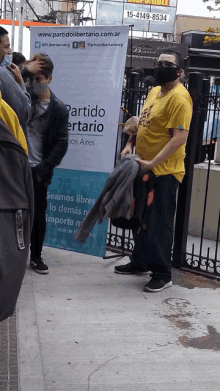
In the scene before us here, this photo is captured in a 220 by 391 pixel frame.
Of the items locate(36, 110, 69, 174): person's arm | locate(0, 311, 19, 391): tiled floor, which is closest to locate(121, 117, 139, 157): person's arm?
locate(36, 110, 69, 174): person's arm

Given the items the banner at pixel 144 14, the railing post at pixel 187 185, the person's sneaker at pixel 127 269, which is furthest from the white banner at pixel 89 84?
the banner at pixel 144 14

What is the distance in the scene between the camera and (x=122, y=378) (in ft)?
9.89

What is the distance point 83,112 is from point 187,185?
134cm

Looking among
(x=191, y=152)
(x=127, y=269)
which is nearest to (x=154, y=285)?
(x=127, y=269)

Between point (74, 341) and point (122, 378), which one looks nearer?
point (122, 378)

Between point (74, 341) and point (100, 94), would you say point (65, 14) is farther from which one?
point (74, 341)

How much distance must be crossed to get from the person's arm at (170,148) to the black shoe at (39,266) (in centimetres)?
149

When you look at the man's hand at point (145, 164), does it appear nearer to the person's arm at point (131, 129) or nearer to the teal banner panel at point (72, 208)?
the person's arm at point (131, 129)

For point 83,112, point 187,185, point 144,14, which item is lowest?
point 187,185

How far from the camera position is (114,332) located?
12.0ft

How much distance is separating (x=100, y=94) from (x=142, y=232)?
4.94ft

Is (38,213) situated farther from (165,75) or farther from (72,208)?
(165,75)

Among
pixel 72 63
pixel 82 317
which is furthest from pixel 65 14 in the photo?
pixel 82 317

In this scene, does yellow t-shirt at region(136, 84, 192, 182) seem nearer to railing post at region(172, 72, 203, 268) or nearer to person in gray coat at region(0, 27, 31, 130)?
railing post at region(172, 72, 203, 268)
